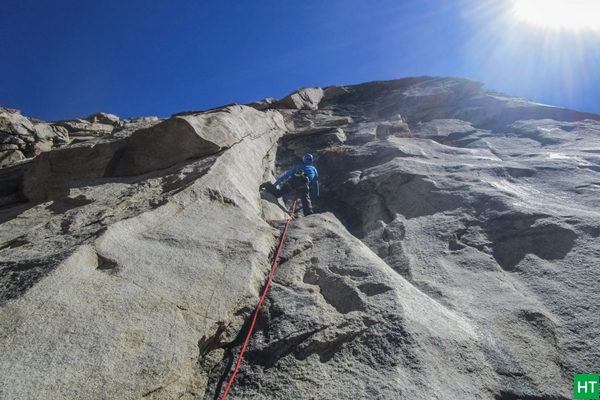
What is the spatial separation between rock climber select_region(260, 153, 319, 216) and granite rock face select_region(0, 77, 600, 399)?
46cm

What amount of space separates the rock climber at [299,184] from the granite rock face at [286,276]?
46 cm

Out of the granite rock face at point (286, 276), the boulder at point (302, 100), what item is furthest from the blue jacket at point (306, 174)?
the boulder at point (302, 100)

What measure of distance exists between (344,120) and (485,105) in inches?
227

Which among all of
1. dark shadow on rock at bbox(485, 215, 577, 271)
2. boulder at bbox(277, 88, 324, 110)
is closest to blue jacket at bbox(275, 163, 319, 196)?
dark shadow on rock at bbox(485, 215, 577, 271)

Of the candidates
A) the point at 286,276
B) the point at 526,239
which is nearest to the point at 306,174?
the point at 286,276

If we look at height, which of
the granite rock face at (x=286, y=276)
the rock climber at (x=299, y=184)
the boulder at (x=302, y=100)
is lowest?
the granite rock face at (x=286, y=276)

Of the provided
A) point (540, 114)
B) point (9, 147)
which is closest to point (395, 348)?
point (540, 114)

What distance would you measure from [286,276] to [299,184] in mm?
4685

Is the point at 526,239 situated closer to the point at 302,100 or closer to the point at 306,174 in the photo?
the point at 306,174

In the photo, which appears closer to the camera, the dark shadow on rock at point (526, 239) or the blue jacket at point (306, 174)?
the dark shadow on rock at point (526, 239)

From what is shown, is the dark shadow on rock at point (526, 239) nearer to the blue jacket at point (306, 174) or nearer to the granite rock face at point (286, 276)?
the granite rock face at point (286, 276)

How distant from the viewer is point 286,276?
5.05m

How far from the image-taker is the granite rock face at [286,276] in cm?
339

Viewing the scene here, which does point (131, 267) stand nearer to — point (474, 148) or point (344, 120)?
point (474, 148)
